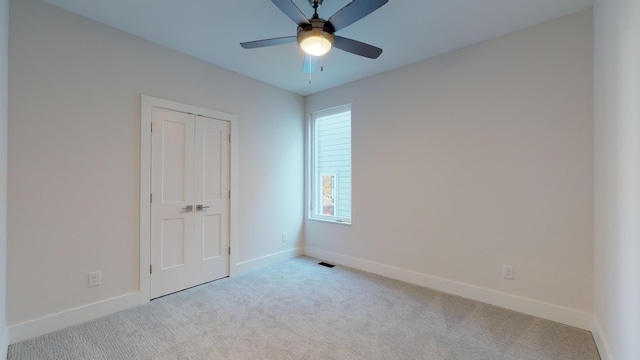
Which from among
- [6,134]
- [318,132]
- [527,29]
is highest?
[527,29]

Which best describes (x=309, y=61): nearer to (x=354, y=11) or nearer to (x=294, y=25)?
(x=294, y=25)

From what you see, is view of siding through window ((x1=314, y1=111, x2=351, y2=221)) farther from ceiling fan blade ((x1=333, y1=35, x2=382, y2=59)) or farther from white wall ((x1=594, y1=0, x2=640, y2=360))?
white wall ((x1=594, y1=0, x2=640, y2=360))

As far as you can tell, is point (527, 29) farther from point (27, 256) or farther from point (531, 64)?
point (27, 256)

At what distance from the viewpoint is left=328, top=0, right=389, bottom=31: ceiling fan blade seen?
1.62m

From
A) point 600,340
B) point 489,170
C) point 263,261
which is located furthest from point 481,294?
point 263,261

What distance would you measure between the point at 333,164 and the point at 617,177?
121 inches

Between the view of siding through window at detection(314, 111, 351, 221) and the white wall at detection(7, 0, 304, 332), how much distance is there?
193cm

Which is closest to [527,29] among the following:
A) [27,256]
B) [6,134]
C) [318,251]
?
[318,251]

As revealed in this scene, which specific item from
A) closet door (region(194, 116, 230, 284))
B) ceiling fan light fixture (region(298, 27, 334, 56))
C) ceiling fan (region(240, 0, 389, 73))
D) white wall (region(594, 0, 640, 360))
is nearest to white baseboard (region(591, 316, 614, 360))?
white wall (region(594, 0, 640, 360))

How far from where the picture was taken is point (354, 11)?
5.69ft

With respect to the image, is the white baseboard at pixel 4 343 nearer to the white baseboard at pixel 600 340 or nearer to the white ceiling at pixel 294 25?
the white ceiling at pixel 294 25

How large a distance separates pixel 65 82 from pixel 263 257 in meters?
2.86

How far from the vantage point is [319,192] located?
4461mm

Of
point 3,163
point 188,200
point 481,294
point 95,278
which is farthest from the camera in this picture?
point 188,200
